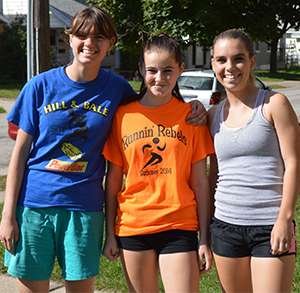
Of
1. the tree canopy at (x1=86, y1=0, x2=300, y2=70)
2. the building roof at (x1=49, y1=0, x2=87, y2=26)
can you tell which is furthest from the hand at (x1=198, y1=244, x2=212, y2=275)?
the building roof at (x1=49, y1=0, x2=87, y2=26)

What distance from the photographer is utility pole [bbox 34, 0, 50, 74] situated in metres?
5.62

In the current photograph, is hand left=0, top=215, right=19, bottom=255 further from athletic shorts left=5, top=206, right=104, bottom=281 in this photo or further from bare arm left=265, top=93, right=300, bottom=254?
bare arm left=265, top=93, right=300, bottom=254

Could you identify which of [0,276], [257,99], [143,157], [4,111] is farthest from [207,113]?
[4,111]

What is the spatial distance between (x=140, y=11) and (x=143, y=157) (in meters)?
8.07

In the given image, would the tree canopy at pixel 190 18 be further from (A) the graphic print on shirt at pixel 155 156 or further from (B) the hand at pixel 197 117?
(A) the graphic print on shirt at pixel 155 156

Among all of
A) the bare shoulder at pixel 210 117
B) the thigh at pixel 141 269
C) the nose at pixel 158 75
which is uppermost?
the nose at pixel 158 75

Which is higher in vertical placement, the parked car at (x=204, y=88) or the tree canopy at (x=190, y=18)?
the tree canopy at (x=190, y=18)

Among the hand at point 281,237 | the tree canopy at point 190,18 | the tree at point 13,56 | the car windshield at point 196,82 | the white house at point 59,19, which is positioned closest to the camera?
the hand at point 281,237

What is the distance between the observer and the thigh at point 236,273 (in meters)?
2.25

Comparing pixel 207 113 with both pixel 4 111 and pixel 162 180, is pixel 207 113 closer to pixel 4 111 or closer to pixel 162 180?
pixel 162 180

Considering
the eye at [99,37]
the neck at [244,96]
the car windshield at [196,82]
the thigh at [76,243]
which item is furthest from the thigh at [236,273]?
the car windshield at [196,82]

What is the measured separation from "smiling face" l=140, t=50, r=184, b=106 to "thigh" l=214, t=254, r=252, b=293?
101 centimetres

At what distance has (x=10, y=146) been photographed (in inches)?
365

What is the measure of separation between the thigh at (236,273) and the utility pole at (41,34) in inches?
169
